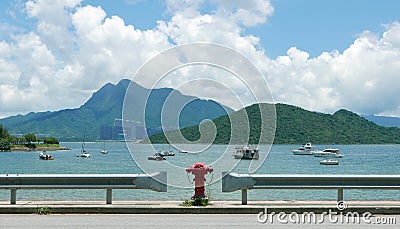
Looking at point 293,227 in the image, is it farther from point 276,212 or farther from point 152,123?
point 152,123

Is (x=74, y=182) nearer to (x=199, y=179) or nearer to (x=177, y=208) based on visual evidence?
(x=177, y=208)

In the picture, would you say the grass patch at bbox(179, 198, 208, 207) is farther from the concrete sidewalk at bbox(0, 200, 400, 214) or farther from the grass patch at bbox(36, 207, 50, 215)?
the grass patch at bbox(36, 207, 50, 215)

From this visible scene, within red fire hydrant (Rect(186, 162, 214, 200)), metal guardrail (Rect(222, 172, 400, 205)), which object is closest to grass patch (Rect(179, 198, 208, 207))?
red fire hydrant (Rect(186, 162, 214, 200))

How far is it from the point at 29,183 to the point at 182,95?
4.34 meters

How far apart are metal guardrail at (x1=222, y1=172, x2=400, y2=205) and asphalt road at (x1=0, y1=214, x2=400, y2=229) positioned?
99 cm

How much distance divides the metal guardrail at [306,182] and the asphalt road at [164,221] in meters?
0.99

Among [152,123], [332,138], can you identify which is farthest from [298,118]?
[152,123]

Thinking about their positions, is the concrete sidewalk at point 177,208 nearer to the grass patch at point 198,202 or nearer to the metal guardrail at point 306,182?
the grass patch at point 198,202

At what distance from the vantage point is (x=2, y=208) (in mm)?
13375

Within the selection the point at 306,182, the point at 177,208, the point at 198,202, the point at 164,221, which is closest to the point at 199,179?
the point at 198,202

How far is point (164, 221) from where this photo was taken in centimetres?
1228

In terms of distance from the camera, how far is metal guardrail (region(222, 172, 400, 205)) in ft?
45.7

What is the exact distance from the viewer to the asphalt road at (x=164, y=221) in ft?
38.1

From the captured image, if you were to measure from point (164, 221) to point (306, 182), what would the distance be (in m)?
3.82
